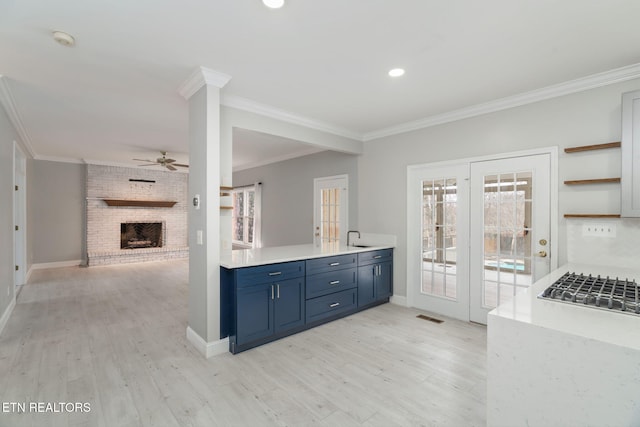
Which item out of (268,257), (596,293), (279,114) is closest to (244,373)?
(268,257)

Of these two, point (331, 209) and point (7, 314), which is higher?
point (331, 209)

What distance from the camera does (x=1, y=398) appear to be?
218 cm

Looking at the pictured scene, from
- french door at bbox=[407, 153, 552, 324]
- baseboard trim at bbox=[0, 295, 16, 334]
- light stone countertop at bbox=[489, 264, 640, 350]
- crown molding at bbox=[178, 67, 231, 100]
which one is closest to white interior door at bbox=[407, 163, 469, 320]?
french door at bbox=[407, 153, 552, 324]

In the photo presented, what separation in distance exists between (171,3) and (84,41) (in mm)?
963

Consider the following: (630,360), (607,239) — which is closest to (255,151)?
(607,239)

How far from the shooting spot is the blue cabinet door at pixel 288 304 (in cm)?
313

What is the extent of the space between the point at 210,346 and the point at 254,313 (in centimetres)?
49

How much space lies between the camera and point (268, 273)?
3.04 m

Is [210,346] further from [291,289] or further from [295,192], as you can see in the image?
[295,192]

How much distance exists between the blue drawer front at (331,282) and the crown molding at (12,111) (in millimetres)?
3715

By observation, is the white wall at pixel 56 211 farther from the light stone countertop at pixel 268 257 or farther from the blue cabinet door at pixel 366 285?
the blue cabinet door at pixel 366 285

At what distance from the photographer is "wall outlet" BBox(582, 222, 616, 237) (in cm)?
273

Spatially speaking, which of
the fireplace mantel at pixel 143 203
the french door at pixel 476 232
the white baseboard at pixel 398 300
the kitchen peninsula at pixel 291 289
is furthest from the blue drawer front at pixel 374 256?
the fireplace mantel at pixel 143 203

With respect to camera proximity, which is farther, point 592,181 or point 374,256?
point 374,256
